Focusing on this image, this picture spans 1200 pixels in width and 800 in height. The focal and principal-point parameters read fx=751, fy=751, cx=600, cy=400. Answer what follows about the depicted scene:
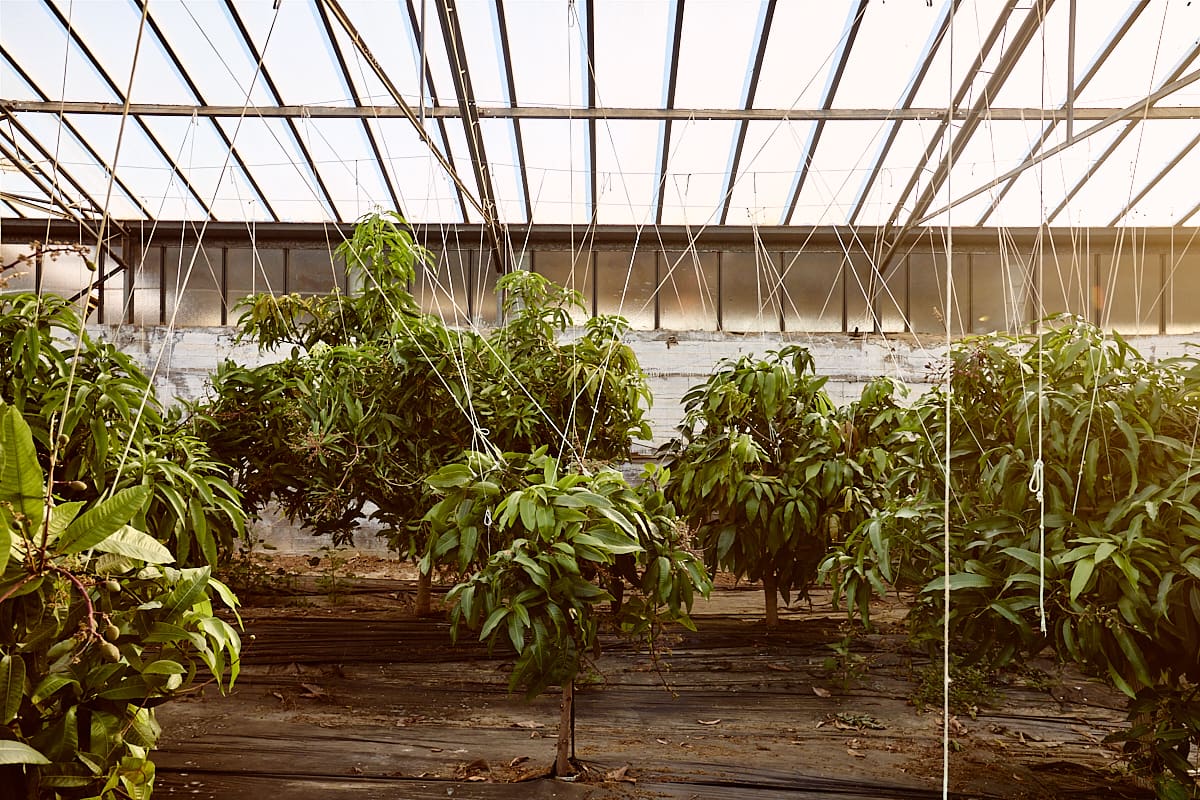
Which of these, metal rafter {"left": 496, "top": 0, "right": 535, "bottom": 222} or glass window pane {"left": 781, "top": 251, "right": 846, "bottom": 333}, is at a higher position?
metal rafter {"left": 496, "top": 0, "right": 535, "bottom": 222}

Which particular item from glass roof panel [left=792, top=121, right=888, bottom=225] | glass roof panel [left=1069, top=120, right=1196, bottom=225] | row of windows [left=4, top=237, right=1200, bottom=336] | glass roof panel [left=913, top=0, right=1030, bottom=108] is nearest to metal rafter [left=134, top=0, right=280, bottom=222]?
row of windows [left=4, top=237, right=1200, bottom=336]

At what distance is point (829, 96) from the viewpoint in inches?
239

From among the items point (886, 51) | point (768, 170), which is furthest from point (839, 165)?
point (886, 51)

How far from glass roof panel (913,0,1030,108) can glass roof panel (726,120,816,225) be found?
3.12ft

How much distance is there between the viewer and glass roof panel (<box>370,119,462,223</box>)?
21.5 feet

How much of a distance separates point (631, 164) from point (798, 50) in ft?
5.90

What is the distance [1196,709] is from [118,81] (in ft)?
24.7

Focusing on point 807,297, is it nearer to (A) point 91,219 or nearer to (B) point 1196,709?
(B) point 1196,709

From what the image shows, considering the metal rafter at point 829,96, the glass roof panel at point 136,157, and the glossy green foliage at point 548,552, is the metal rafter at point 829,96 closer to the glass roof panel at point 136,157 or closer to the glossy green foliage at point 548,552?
the glossy green foliage at point 548,552

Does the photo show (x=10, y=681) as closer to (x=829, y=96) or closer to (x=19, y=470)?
(x=19, y=470)

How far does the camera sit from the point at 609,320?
11.9 feet

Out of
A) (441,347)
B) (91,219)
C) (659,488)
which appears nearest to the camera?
(659,488)

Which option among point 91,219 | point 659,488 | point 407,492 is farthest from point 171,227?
point 659,488

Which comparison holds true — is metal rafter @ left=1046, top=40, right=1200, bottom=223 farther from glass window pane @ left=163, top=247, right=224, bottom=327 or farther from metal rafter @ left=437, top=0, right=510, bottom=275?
glass window pane @ left=163, top=247, right=224, bottom=327
